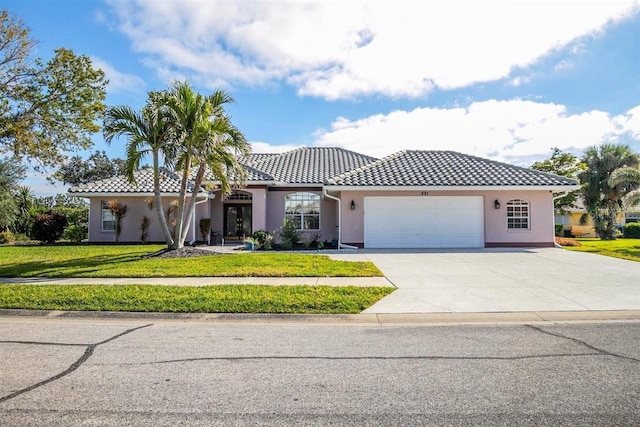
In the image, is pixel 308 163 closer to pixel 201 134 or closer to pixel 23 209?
pixel 201 134

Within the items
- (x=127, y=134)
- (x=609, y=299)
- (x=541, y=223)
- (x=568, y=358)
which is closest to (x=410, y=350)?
(x=568, y=358)

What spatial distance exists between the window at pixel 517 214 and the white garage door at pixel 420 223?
61.7 inches

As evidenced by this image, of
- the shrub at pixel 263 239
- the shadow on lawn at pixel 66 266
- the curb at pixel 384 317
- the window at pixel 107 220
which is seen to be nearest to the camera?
the curb at pixel 384 317

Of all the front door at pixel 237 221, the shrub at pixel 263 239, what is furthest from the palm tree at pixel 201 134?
the front door at pixel 237 221

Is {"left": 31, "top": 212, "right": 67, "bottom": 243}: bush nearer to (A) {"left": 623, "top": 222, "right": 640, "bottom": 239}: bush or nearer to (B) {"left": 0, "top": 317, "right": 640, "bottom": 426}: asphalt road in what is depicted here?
(B) {"left": 0, "top": 317, "right": 640, "bottom": 426}: asphalt road

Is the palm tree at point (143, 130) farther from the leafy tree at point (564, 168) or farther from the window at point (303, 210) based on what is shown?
the leafy tree at point (564, 168)

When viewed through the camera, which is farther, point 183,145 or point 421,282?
point 183,145

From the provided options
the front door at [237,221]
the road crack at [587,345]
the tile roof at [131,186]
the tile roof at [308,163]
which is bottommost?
the road crack at [587,345]

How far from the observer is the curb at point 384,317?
6.80 meters

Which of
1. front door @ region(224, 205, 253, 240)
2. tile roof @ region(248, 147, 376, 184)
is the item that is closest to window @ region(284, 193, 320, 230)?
tile roof @ region(248, 147, 376, 184)

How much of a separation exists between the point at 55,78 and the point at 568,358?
1714 centimetres

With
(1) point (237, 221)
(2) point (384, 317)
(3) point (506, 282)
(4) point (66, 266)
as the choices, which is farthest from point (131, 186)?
(3) point (506, 282)

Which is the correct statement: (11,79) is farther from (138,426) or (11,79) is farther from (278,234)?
(138,426)

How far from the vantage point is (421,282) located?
9.76 m
